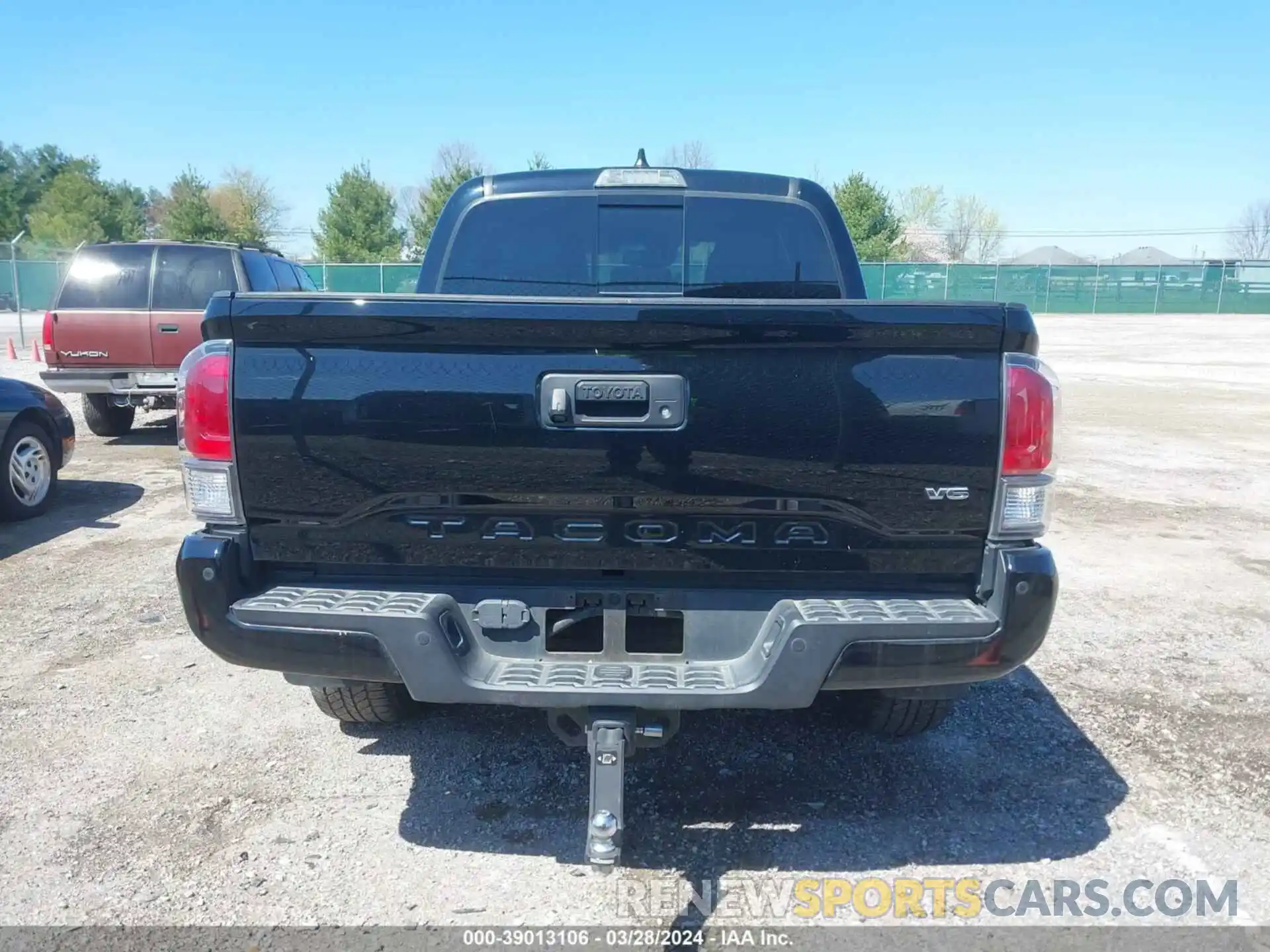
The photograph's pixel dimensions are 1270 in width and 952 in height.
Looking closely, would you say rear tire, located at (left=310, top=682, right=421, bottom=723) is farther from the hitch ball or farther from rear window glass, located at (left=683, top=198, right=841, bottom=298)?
rear window glass, located at (left=683, top=198, right=841, bottom=298)

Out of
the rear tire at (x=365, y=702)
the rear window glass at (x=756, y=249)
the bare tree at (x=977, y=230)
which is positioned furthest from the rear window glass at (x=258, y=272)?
the bare tree at (x=977, y=230)

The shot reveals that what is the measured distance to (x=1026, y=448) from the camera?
2.51m

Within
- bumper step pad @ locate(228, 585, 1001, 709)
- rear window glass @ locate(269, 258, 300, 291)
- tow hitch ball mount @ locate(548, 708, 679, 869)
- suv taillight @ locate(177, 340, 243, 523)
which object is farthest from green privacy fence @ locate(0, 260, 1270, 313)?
suv taillight @ locate(177, 340, 243, 523)

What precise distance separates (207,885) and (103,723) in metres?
1.37

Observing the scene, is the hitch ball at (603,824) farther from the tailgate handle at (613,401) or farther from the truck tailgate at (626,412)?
the tailgate handle at (613,401)

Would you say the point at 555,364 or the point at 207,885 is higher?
the point at 555,364

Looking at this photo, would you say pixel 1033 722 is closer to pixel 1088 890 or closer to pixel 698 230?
pixel 1088 890

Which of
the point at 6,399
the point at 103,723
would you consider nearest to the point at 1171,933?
the point at 103,723

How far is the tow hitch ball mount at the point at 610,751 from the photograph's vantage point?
2355 mm

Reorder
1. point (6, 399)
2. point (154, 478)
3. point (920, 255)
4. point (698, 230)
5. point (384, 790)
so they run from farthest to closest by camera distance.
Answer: point (920, 255) → point (154, 478) → point (6, 399) → point (698, 230) → point (384, 790)

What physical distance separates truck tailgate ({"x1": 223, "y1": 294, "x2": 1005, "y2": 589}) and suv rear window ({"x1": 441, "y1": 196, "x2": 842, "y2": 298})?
5.23ft

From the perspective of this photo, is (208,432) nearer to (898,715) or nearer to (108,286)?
(898,715)

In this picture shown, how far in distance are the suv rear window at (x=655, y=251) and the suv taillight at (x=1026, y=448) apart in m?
1.61

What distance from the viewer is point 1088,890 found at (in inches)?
110
